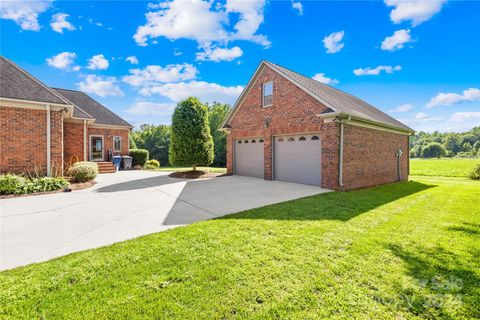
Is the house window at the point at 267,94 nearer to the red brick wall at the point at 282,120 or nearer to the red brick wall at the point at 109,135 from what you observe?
the red brick wall at the point at 282,120

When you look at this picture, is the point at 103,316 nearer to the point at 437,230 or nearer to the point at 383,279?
the point at 383,279

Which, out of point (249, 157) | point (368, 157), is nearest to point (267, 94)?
point (249, 157)

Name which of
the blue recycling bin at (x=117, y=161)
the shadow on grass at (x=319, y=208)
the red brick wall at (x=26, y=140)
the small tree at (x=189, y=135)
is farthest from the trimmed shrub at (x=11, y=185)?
the blue recycling bin at (x=117, y=161)

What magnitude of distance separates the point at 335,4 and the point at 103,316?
13280 millimetres

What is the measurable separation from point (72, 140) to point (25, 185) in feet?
27.1

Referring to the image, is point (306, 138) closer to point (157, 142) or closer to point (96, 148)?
point (96, 148)

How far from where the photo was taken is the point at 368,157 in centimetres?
1049

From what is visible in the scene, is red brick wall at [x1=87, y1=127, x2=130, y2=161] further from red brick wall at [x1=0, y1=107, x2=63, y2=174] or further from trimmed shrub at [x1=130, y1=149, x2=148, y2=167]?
red brick wall at [x1=0, y1=107, x2=63, y2=174]

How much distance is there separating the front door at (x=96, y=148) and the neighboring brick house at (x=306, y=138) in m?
11.1

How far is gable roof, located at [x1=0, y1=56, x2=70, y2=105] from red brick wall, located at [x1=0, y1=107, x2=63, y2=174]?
550 mm

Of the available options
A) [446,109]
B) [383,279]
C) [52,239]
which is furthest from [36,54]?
[446,109]

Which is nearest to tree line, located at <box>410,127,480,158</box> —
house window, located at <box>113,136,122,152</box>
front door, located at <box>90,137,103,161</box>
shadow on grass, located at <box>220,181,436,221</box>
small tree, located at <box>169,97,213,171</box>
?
small tree, located at <box>169,97,213,171</box>

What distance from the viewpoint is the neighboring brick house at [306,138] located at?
904cm

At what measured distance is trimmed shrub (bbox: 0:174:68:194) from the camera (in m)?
7.44
